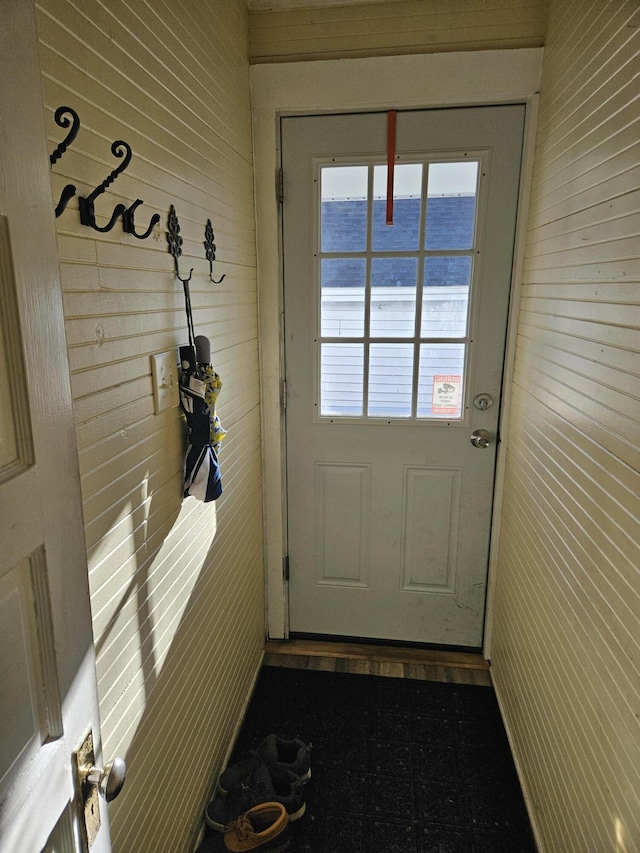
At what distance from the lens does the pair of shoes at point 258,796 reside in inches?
60.4

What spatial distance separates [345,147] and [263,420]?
1.03 meters

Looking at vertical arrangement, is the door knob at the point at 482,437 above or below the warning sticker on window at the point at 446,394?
below

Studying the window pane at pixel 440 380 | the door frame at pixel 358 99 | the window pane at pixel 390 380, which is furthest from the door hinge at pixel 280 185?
the window pane at pixel 440 380

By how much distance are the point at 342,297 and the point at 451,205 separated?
19.5 inches

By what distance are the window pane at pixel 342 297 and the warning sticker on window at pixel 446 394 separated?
35 centimetres

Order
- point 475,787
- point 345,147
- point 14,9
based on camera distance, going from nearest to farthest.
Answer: point 14,9 → point 475,787 → point 345,147

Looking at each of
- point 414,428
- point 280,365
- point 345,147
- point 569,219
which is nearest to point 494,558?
point 414,428

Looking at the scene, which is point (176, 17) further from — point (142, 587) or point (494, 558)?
point (494, 558)

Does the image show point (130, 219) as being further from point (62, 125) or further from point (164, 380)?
point (164, 380)

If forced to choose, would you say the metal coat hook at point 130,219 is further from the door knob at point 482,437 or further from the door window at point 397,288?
the door knob at point 482,437

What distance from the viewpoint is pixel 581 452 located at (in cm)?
130

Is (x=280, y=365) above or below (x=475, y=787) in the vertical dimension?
above

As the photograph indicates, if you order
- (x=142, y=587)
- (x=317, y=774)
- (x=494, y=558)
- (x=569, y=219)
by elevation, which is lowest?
(x=317, y=774)

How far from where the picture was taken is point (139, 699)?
114 cm
